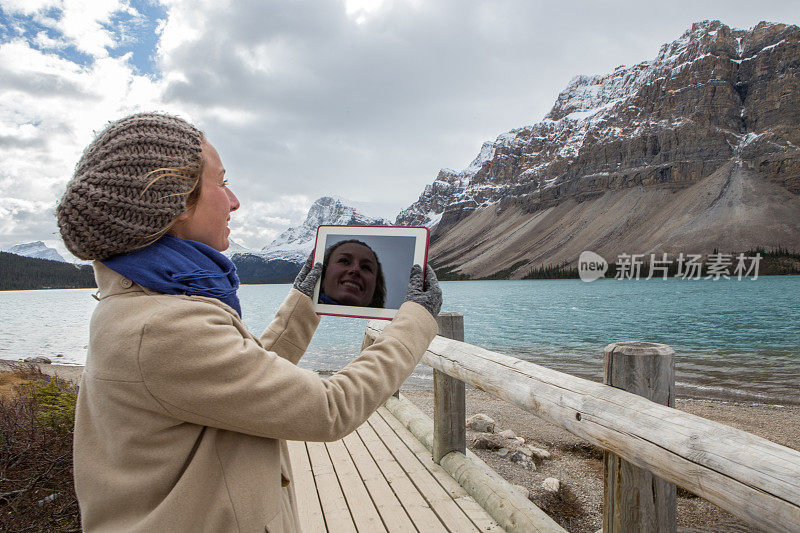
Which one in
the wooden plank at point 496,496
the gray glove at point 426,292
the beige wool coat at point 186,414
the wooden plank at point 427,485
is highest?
the gray glove at point 426,292

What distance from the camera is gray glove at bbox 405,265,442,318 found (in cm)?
154

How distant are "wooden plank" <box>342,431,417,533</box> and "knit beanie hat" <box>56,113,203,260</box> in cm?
251

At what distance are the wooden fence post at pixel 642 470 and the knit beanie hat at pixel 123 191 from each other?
69.8 inches

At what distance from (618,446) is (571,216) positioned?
524 feet

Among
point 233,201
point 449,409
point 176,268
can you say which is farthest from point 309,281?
point 449,409

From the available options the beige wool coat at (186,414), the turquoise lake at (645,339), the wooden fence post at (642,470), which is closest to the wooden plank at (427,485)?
the wooden fence post at (642,470)

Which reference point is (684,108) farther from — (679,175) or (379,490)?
(379,490)

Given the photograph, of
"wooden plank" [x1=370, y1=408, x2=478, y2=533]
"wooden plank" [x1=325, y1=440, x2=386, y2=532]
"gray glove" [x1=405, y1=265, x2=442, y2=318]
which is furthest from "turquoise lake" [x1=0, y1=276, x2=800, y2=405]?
"gray glove" [x1=405, y1=265, x2=442, y2=318]

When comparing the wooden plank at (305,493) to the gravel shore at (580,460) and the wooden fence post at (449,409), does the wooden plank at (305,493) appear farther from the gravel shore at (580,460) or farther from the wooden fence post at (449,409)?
the gravel shore at (580,460)

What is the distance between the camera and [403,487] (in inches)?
141

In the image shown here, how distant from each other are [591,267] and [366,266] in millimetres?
123377

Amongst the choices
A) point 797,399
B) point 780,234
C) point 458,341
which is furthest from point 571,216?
point 458,341

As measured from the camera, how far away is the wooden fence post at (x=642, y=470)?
2.06 meters

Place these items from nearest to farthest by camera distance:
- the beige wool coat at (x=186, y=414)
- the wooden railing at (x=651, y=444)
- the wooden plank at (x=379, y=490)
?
1. the beige wool coat at (x=186, y=414)
2. the wooden railing at (x=651, y=444)
3. the wooden plank at (x=379, y=490)
